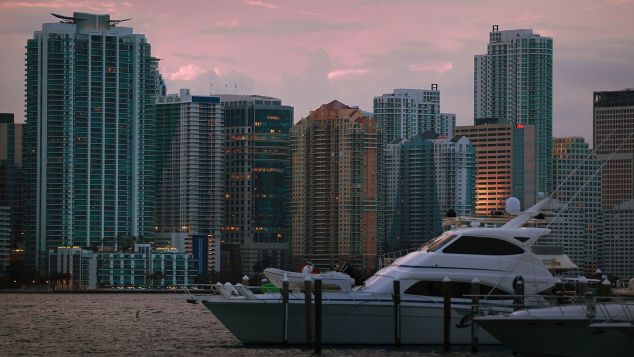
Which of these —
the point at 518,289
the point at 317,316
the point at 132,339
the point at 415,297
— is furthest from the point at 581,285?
the point at 132,339

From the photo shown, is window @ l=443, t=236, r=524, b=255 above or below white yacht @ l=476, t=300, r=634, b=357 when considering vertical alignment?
above

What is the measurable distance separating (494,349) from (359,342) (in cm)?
460

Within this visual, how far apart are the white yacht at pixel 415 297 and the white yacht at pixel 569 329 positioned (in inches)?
272

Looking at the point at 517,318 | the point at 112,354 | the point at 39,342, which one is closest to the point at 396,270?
the point at 517,318

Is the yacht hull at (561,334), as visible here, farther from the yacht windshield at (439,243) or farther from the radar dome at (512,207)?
the radar dome at (512,207)

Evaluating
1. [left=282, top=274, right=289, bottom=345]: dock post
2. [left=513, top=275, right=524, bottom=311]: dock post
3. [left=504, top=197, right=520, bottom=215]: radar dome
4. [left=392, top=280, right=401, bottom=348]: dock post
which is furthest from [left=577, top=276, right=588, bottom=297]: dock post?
[left=282, top=274, right=289, bottom=345]: dock post

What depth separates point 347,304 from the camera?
53.1 metres

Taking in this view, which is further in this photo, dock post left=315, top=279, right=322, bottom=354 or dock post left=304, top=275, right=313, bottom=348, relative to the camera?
dock post left=304, top=275, right=313, bottom=348

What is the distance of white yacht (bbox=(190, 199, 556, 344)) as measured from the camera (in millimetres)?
53000

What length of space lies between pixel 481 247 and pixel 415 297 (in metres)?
2.99

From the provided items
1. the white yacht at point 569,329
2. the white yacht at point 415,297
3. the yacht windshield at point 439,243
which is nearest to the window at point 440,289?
the white yacht at point 415,297

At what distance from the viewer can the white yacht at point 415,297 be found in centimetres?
5300

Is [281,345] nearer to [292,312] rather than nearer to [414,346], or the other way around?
[292,312]

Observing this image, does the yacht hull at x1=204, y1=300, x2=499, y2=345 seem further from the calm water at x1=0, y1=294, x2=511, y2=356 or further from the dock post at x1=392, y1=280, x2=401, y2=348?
the calm water at x1=0, y1=294, x2=511, y2=356
